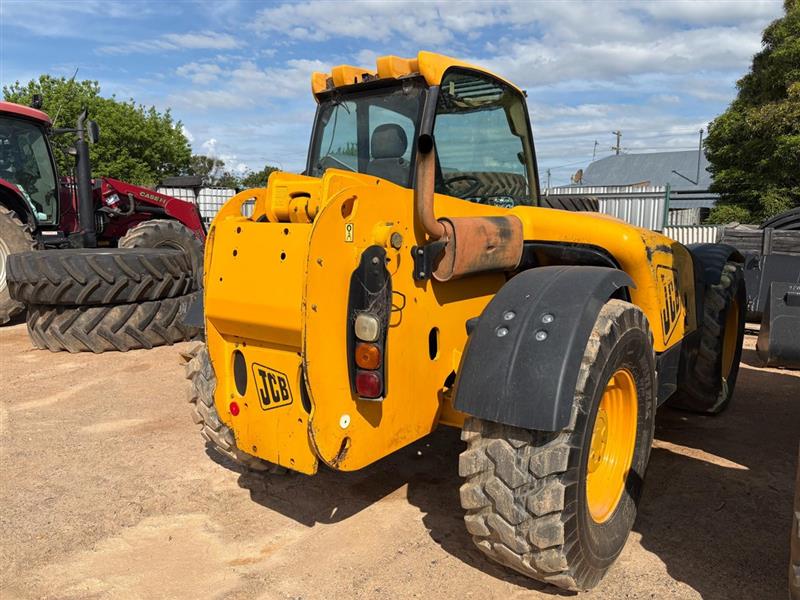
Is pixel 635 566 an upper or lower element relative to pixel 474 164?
lower

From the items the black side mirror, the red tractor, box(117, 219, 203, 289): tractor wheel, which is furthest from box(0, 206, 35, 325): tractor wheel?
the black side mirror

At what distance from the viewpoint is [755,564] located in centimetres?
290

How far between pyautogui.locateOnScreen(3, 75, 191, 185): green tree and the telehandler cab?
2646 centimetres

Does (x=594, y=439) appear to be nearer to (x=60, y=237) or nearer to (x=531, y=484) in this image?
(x=531, y=484)

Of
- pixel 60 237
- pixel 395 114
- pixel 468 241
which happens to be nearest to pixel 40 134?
pixel 60 237

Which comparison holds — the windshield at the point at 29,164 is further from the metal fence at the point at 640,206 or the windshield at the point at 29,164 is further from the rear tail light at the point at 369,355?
the metal fence at the point at 640,206

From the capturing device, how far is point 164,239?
967 cm

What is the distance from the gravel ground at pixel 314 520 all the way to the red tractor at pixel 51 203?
14.9 ft

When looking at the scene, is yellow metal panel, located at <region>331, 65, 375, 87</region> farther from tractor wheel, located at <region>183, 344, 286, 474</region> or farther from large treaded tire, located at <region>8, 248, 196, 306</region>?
large treaded tire, located at <region>8, 248, 196, 306</region>

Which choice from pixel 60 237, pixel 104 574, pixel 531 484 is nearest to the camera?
pixel 531 484

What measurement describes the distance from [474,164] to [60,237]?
26.5 feet

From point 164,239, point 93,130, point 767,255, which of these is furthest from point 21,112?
point 767,255

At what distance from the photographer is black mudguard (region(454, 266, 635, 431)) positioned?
2402 mm

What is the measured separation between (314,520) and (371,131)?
6.72 ft
